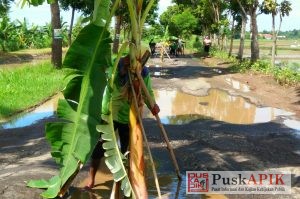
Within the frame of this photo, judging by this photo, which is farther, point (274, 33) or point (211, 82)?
point (274, 33)

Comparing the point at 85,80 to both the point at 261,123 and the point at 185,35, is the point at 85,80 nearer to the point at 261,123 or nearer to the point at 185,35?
the point at 261,123

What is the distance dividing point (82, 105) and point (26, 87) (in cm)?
1028

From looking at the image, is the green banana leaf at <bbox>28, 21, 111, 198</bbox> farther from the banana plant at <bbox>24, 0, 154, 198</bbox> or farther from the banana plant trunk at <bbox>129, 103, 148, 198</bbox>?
the banana plant trunk at <bbox>129, 103, 148, 198</bbox>

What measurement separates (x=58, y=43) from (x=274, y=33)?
9.80 metres

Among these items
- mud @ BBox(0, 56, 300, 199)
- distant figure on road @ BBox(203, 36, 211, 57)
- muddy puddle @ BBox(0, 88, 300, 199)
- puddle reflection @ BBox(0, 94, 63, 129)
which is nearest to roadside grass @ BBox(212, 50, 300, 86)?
muddy puddle @ BBox(0, 88, 300, 199)

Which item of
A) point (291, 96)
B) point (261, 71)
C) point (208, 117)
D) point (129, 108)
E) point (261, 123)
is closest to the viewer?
point (129, 108)

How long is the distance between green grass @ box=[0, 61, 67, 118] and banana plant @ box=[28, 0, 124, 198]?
21.8ft

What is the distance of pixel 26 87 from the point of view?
13.9m

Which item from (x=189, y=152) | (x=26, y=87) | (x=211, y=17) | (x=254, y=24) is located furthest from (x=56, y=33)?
(x=211, y=17)

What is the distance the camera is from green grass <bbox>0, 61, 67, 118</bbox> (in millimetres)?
11500

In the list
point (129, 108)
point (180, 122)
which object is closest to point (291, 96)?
point (180, 122)

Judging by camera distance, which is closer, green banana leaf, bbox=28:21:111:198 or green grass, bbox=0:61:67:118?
green banana leaf, bbox=28:21:111:198

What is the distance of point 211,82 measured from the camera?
1770 cm

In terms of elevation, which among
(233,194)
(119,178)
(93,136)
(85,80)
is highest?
(85,80)
